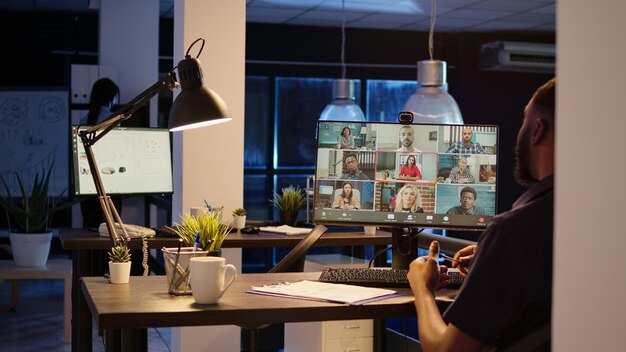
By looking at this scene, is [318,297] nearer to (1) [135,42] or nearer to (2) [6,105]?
(1) [135,42]

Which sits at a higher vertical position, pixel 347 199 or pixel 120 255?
pixel 347 199

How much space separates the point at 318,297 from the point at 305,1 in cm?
625

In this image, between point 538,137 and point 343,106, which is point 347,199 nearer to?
point 538,137

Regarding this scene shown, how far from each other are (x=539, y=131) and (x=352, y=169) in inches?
39.8

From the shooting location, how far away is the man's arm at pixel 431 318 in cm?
202

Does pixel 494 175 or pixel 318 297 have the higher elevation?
pixel 494 175

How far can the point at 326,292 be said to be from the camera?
2.51 meters

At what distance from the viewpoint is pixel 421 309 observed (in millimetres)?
2291

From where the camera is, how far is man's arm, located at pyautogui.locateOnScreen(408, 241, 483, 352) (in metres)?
2.02

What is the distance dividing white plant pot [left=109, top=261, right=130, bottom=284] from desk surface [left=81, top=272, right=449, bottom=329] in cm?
10

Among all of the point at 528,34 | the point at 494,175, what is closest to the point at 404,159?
the point at 494,175

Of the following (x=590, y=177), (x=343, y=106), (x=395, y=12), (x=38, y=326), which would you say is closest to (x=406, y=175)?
(x=590, y=177)

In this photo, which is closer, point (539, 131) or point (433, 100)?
point (539, 131)

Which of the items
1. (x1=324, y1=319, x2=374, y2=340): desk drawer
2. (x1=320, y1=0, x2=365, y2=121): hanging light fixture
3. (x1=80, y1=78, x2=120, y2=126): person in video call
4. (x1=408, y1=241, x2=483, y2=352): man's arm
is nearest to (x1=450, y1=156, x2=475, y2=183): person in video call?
(x1=408, y1=241, x2=483, y2=352): man's arm
